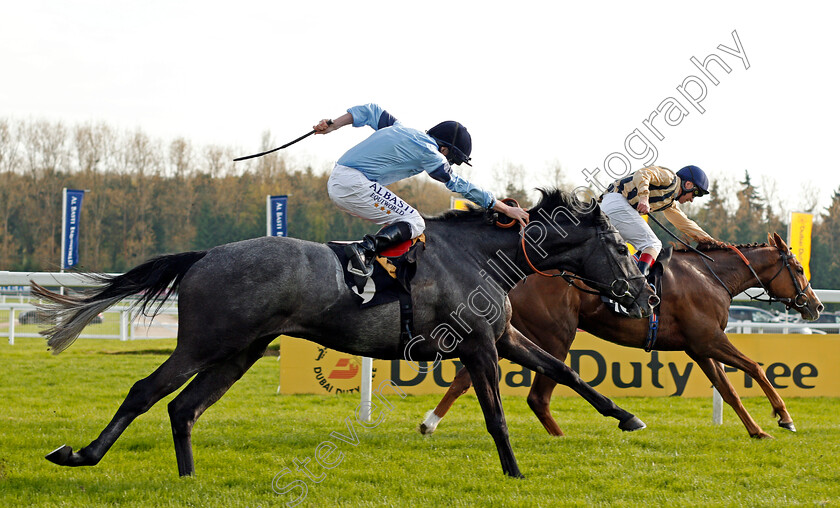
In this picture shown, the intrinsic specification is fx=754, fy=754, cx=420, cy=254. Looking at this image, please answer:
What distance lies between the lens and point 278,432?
21.0ft

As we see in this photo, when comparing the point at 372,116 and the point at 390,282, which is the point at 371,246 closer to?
the point at 390,282

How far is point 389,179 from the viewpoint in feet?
15.7

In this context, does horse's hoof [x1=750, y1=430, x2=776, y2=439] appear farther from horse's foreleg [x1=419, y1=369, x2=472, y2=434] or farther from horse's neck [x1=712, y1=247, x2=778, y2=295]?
horse's foreleg [x1=419, y1=369, x2=472, y2=434]

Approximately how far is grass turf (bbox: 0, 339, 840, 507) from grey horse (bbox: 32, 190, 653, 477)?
33 cm

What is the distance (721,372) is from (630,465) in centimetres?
224

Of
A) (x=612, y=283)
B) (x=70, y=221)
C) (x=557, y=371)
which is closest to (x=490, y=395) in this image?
(x=557, y=371)

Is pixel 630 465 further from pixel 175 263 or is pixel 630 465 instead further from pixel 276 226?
pixel 276 226

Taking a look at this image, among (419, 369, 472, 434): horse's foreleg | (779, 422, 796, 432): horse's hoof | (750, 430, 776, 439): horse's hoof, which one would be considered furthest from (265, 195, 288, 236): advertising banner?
(750, 430, 776, 439): horse's hoof

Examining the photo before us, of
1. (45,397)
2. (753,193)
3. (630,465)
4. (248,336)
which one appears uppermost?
(753,193)

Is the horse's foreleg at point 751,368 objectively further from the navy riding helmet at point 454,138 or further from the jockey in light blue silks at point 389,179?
the navy riding helmet at point 454,138

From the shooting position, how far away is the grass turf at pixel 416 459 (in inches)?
161

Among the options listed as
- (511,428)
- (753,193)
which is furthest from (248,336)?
(753,193)

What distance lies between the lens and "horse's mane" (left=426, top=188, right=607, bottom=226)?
197 inches

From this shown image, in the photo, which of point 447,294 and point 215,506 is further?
point 447,294
